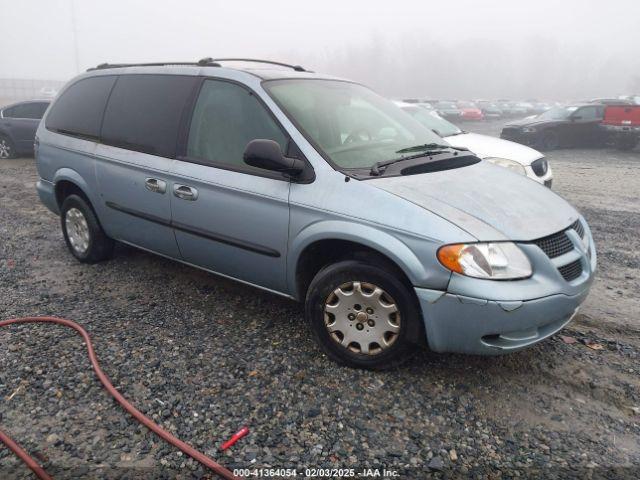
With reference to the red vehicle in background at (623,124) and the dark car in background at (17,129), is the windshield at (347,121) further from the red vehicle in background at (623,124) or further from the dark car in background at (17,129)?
the red vehicle in background at (623,124)

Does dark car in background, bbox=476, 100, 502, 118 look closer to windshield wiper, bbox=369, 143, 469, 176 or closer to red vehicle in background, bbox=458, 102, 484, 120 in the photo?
red vehicle in background, bbox=458, 102, 484, 120

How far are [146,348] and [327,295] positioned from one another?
124 cm

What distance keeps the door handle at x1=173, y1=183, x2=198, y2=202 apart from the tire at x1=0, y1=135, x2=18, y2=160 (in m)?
10.4

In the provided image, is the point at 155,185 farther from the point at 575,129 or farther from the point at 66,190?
the point at 575,129

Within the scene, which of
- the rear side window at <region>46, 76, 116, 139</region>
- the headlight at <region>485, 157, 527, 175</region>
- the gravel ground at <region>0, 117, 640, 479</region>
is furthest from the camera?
the headlight at <region>485, 157, 527, 175</region>

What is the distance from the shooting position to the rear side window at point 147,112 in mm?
3625

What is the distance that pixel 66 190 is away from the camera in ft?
15.2

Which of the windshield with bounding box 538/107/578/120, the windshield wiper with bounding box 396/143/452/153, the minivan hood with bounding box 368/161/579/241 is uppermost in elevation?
the windshield wiper with bounding box 396/143/452/153

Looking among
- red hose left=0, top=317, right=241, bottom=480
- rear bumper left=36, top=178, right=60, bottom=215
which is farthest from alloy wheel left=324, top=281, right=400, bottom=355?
rear bumper left=36, top=178, right=60, bottom=215

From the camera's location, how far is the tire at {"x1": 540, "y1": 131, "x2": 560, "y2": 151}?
1552cm

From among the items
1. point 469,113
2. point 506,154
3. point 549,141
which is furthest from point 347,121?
point 469,113

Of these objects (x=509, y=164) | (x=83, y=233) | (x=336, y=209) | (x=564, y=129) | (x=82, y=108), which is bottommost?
(x=564, y=129)

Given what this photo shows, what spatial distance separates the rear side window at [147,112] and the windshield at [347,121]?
2.59ft

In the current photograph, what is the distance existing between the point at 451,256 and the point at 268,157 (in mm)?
1154
